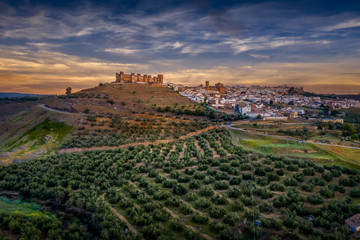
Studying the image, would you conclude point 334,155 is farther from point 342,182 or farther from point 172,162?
point 172,162

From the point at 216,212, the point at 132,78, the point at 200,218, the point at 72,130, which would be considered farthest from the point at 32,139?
the point at 132,78

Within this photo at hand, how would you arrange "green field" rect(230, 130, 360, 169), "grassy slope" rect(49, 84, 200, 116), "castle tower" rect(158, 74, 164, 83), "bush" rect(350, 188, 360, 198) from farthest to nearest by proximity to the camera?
1. "castle tower" rect(158, 74, 164, 83)
2. "grassy slope" rect(49, 84, 200, 116)
3. "green field" rect(230, 130, 360, 169)
4. "bush" rect(350, 188, 360, 198)

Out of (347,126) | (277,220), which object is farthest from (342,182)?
(347,126)

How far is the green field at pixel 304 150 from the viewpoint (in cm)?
2587

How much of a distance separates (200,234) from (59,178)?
16.8 metres

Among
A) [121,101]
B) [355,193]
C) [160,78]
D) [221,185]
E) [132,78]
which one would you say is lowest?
[221,185]

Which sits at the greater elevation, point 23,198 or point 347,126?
point 347,126

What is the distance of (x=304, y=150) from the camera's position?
29828mm

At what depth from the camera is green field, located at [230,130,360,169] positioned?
25.9m

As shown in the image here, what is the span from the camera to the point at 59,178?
2342 cm

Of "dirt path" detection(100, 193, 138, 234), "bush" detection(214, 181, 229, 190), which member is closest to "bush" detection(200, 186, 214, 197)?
"bush" detection(214, 181, 229, 190)

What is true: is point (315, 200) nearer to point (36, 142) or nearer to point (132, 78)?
point (36, 142)

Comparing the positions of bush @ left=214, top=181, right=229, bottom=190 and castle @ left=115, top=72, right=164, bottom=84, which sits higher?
castle @ left=115, top=72, right=164, bottom=84

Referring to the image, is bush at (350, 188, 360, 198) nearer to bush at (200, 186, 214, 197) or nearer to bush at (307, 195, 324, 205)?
bush at (307, 195, 324, 205)
